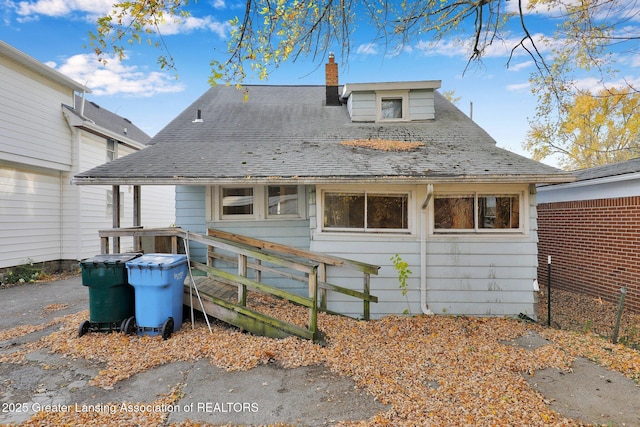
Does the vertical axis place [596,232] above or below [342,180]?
below

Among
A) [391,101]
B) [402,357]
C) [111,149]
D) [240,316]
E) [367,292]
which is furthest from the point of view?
[111,149]

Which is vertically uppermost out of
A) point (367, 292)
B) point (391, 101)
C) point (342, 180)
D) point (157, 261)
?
point (391, 101)

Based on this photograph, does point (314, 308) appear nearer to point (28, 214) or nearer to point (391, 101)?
point (391, 101)

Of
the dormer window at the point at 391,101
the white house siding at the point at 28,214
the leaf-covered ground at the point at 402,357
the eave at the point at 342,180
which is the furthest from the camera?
the white house siding at the point at 28,214

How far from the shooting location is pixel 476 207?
6.05 meters

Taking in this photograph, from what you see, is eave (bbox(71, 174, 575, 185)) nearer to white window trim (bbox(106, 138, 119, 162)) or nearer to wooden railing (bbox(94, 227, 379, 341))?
wooden railing (bbox(94, 227, 379, 341))

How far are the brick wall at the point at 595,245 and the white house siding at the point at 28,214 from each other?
50.2 ft

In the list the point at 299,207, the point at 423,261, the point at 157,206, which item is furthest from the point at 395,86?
the point at 157,206

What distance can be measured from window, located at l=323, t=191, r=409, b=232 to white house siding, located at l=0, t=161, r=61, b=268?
9518mm

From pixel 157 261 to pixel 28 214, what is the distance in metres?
8.38

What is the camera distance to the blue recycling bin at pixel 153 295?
4594mm

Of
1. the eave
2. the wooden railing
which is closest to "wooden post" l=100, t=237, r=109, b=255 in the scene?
the wooden railing

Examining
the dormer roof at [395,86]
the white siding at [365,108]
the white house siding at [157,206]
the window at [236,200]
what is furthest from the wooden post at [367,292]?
the white house siding at [157,206]

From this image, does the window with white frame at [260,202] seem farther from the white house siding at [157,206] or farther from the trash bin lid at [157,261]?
the white house siding at [157,206]
